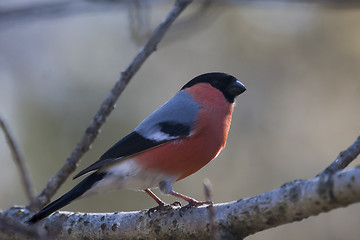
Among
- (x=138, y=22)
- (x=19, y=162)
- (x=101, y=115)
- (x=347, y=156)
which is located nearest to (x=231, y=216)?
(x=347, y=156)

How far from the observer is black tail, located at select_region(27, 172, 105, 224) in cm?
327

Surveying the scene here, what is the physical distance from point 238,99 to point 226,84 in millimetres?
4107

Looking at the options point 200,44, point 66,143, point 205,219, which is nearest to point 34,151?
point 66,143

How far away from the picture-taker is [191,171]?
3.96 metres

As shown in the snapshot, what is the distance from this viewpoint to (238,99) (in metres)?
8.59

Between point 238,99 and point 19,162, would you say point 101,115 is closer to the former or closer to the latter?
point 19,162

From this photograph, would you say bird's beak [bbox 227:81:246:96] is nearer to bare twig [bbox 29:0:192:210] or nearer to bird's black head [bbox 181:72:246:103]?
bird's black head [bbox 181:72:246:103]

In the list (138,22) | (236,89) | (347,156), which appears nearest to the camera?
(347,156)

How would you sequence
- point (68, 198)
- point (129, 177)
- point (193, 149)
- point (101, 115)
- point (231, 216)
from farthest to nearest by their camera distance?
point (101, 115)
point (193, 149)
point (129, 177)
point (68, 198)
point (231, 216)

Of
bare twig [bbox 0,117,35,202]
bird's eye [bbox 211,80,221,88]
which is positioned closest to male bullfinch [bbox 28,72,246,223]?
bird's eye [bbox 211,80,221,88]

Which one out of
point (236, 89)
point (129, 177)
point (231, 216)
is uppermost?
point (236, 89)

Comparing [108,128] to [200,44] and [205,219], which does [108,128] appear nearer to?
[200,44]

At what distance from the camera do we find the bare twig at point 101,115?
3.97 m

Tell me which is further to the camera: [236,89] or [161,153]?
[236,89]
